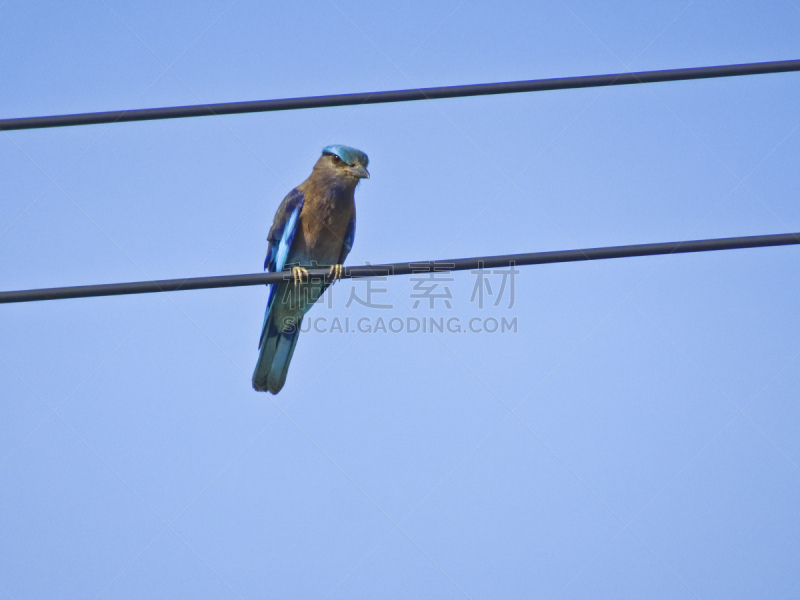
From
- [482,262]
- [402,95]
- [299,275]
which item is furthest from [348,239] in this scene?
[482,262]

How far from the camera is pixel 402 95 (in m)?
4.48

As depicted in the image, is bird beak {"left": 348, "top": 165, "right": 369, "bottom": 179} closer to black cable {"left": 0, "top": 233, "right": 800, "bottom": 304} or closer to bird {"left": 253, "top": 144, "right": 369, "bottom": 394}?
bird {"left": 253, "top": 144, "right": 369, "bottom": 394}

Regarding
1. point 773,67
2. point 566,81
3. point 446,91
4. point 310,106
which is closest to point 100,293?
point 310,106

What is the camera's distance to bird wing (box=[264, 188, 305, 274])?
6750 mm

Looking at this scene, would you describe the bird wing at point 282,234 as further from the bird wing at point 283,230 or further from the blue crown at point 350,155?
the blue crown at point 350,155

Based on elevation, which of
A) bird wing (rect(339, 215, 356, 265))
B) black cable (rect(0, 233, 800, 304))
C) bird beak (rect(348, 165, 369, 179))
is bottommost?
black cable (rect(0, 233, 800, 304))

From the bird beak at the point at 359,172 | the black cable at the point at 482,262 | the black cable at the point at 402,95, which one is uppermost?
the bird beak at the point at 359,172

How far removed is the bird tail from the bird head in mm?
1179

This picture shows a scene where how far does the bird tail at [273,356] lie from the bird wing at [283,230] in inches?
18.1

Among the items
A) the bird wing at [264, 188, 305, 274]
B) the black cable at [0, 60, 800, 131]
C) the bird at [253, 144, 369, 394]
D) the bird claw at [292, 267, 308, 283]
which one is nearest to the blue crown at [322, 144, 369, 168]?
the bird at [253, 144, 369, 394]

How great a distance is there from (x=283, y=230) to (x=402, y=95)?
254cm

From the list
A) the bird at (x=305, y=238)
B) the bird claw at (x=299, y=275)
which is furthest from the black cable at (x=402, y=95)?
the bird at (x=305, y=238)

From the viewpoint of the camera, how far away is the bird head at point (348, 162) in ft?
22.3

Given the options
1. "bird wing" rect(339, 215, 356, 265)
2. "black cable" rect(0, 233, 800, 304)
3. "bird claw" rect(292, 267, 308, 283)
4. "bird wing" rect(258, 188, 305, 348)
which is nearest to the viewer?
"black cable" rect(0, 233, 800, 304)
